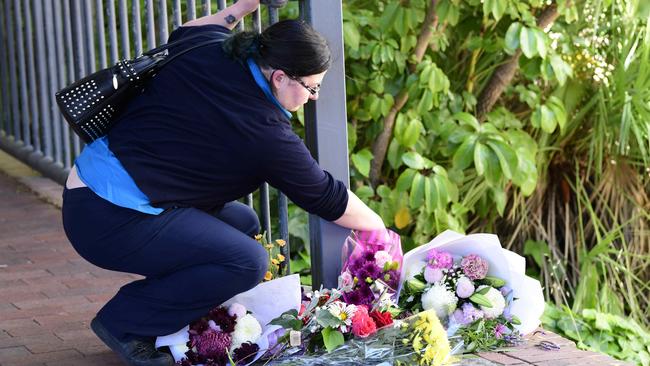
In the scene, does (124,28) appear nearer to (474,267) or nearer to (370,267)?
(370,267)

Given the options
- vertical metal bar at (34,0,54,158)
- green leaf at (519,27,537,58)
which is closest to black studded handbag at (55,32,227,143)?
green leaf at (519,27,537,58)

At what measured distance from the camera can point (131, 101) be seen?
3.63 meters

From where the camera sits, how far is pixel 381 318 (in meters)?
3.60

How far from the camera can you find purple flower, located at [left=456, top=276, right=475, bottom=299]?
12.3 feet

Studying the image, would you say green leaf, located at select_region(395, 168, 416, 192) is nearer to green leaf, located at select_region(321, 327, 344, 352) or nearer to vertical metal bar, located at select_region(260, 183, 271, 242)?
vertical metal bar, located at select_region(260, 183, 271, 242)

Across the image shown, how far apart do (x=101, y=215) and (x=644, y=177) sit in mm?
3563

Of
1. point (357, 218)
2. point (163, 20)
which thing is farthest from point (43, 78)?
point (357, 218)

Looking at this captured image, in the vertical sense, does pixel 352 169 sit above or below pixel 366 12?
below

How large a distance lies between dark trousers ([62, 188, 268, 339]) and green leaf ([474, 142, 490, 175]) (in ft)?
5.37

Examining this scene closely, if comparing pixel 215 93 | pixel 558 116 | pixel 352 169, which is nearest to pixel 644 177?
pixel 558 116

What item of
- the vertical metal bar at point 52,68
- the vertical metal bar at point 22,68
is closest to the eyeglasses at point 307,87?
the vertical metal bar at point 52,68

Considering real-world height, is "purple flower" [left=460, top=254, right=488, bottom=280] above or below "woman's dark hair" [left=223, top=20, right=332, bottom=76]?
below

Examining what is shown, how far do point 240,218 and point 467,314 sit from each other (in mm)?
857

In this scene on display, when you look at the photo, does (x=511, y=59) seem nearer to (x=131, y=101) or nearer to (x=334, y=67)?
Answer: (x=334, y=67)
